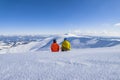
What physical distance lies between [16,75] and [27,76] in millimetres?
274

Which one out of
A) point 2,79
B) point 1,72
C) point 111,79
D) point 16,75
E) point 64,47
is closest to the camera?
point 111,79

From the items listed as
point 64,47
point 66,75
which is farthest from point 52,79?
point 64,47

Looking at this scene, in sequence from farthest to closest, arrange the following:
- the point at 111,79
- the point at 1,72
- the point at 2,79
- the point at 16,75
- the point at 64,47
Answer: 1. the point at 64,47
2. the point at 1,72
3. the point at 16,75
4. the point at 2,79
5. the point at 111,79

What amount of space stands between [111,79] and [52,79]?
1163 mm

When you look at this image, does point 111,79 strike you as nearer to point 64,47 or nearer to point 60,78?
point 60,78

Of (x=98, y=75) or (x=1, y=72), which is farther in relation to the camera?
(x=1, y=72)

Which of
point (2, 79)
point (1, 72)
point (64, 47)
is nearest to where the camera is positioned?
point (2, 79)

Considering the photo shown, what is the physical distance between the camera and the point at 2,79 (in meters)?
3.15

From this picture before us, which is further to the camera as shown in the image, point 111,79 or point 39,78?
point 39,78

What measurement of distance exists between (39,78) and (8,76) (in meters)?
0.72

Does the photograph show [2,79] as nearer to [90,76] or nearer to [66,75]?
[66,75]

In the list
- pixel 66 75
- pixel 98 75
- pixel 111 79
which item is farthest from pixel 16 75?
pixel 111 79

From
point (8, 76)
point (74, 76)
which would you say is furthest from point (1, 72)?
point (74, 76)

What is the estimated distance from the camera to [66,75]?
3301mm
